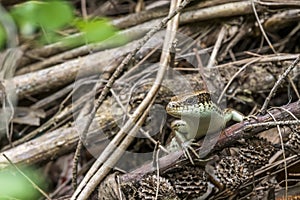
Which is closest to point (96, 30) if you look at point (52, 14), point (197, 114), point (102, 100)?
point (52, 14)

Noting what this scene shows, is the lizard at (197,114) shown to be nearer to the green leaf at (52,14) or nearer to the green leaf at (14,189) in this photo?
the green leaf at (14,189)

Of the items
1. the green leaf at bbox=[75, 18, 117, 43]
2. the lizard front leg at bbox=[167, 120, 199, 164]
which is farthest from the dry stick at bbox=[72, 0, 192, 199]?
the green leaf at bbox=[75, 18, 117, 43]

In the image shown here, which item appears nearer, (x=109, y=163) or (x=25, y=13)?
(x=109, y=163)

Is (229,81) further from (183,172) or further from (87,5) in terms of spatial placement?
(87,5)

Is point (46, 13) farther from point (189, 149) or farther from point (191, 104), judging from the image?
point (189, 149)

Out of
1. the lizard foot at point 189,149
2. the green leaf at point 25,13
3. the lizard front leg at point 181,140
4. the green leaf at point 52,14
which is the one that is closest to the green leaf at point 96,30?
the green leaf at point 52,14

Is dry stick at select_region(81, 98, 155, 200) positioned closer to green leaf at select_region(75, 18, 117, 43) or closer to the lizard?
the lizard

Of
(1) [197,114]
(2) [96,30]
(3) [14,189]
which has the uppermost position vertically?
(2) [96,30]

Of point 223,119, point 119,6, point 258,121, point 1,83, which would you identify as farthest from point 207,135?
point 119,6

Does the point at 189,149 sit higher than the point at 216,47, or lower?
lower

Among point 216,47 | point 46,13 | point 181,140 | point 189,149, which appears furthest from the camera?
point 46,13

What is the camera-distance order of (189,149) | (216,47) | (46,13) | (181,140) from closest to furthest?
(189,149) < (181,140) < (216,47) < (46,13)
